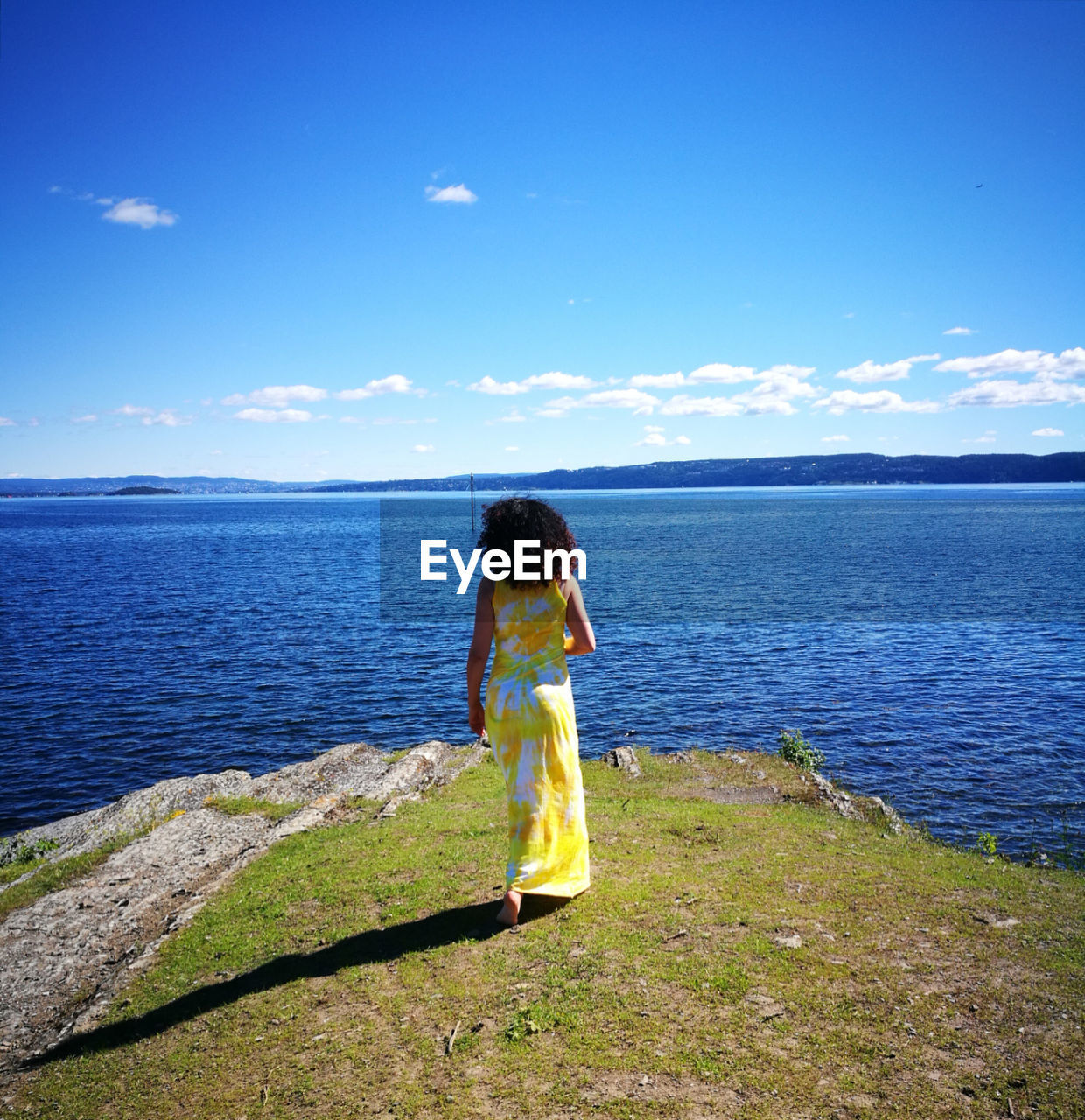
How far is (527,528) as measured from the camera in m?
Result: 7.79

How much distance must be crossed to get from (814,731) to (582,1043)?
21.2 m

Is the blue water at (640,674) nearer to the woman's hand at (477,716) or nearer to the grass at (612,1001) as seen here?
the grass at (612,1001)

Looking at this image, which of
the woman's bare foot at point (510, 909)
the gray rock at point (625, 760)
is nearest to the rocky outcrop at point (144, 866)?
the gray rock at point (625, 760)

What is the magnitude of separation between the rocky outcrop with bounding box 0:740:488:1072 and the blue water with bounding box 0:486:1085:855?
5092mm

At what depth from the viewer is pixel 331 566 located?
84625 mm

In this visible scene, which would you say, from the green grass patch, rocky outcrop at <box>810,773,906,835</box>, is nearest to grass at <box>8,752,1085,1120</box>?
the green grass patch

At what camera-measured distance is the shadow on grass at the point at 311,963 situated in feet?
24.3

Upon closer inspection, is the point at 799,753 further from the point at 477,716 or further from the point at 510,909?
the point at 477,716

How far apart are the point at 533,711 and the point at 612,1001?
280cm

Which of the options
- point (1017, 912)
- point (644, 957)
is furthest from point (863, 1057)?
point (1017, 912)

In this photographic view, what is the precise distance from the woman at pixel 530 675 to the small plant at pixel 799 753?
579 inches

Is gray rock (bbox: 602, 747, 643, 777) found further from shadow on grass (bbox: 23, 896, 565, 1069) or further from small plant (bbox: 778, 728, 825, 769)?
shadow on grass (bbox: 23, 896, 565, 1069)

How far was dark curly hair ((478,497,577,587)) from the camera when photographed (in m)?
7.77

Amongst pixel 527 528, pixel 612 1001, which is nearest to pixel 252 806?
pixel 612 1001
